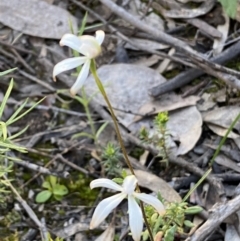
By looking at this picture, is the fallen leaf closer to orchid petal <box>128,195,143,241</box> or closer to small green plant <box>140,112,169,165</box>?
small green plant <box>140,112,169,165</box>

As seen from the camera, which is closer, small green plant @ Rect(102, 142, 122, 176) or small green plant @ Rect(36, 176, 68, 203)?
small green plant @ Rect(102, 142, 122, 176)

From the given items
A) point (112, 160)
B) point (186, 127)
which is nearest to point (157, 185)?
point (112, 160)

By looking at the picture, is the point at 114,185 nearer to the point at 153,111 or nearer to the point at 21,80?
the point at 153,111

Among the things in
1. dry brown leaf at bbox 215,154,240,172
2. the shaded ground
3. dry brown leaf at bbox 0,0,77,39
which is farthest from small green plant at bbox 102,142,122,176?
dry brown leaf at bbox 0,0,77,39

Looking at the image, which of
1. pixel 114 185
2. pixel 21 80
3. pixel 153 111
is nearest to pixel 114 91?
pixel 153 111

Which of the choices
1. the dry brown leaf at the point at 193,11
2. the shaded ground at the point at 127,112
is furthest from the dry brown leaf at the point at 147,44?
the dry brown leaf at the point at 193,11

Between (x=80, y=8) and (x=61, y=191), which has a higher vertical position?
(x=80, y=8)
